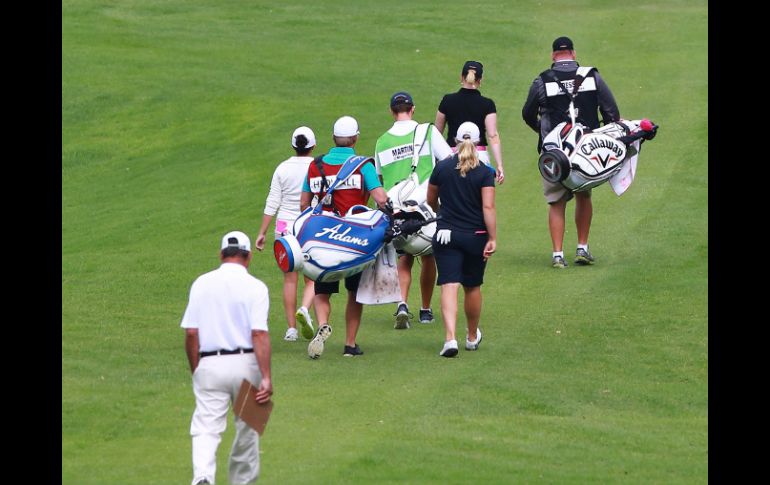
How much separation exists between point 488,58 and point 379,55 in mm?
2357

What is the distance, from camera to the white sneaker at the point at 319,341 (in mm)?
13617

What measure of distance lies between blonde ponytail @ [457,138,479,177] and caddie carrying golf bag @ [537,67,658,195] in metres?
3.37

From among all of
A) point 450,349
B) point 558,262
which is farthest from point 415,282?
point 450,349

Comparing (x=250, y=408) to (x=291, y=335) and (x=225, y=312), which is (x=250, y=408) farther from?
(x=291, y=335)

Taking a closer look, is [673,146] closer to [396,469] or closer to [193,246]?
[193,246]

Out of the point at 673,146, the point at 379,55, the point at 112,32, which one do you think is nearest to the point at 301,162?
the point at 673,146

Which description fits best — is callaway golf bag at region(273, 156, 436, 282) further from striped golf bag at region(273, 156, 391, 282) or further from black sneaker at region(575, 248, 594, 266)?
black sneaker at region(575, 248, 594, 266)

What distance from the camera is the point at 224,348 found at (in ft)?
31.4

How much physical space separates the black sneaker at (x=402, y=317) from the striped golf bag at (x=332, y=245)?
1662mm

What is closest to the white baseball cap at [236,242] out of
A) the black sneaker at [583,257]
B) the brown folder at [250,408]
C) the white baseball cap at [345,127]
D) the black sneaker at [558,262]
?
the brown folder at [250,408]

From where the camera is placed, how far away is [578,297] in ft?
52.7

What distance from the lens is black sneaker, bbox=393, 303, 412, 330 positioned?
584 inches

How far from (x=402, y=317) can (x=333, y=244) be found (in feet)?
6.72

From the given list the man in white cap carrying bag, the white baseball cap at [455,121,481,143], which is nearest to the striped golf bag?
the man in white cap carrying bag
